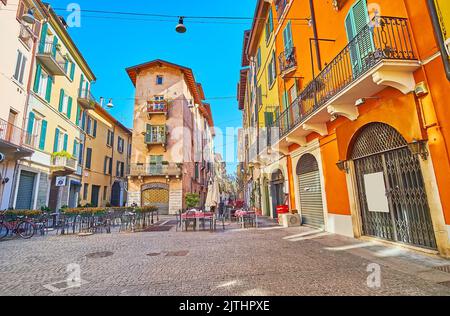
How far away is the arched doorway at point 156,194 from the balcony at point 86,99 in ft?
30.1

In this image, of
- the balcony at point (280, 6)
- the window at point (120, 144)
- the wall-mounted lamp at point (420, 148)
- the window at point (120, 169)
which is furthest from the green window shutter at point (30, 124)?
the wall-mounted lamp at point (420, 148)

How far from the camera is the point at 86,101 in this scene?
67.9 feet

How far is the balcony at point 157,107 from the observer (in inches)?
947

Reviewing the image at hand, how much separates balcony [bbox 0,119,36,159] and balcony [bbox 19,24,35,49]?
5.19 m

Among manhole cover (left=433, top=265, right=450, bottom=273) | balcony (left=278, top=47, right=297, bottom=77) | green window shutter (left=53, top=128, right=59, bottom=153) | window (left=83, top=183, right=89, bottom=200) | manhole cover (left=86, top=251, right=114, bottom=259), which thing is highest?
balcony (left=278, top=47, right=297, bottom=77)

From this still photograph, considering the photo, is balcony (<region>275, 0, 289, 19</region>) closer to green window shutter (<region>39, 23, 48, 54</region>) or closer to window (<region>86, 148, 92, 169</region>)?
green window shutter (<region>39, 23, 48, 54</region>)

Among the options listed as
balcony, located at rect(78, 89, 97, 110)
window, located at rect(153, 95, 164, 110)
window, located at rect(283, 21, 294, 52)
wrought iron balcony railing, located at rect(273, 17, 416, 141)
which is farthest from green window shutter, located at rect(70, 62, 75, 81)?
wrought iron balcony railing, located at rect(273, 17, 416, 141)

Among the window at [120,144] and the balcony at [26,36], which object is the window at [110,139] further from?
the balcony at [26,36]

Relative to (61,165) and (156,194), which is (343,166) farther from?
(156,194)

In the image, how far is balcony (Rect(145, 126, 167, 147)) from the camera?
23422 mm

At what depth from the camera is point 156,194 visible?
23.1 m
